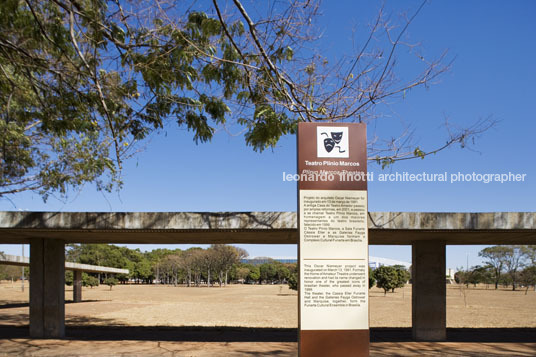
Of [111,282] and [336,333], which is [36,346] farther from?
[111,282]

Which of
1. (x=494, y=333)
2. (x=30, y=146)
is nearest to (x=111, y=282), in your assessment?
(x=30, y=146)

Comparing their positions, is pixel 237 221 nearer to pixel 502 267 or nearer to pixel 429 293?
pixel 429 293

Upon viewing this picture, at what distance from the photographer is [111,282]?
178ft

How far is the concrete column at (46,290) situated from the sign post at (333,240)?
385 inches

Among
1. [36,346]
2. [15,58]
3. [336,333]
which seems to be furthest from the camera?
[36,346]

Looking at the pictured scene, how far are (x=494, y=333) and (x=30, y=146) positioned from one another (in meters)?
15.8

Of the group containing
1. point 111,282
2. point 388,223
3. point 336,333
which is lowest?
point 111,282

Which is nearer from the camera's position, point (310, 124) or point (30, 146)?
point (310, 124)

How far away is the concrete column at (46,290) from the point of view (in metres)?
13.1

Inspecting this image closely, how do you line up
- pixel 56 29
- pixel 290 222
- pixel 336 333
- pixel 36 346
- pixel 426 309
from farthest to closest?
1. pixel 426 309
2. pixel 36 346
3. pixel 290 222
4. pixel 56 29
5. pixel 336 333

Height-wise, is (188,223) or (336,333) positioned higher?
(188,223)

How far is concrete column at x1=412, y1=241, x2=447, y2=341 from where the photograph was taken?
1280cm

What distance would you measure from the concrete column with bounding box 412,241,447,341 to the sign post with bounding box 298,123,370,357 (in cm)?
751

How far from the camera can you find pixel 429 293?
12.9 metres
